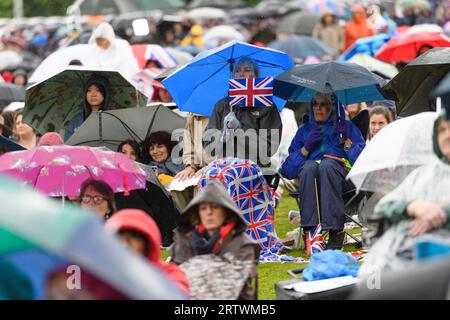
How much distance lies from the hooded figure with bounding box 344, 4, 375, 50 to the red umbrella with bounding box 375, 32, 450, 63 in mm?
5729

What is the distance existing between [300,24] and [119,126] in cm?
1697

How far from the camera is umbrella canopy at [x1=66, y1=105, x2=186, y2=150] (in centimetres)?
1206

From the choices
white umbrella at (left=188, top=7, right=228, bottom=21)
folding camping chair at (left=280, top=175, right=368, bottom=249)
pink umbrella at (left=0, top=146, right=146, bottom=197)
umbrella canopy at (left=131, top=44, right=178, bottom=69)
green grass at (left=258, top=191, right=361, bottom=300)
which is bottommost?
green grass at (left=258, top=191, right=361, bottom=300)

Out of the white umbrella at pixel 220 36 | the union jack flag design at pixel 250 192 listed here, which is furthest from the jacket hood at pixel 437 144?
the white umbrella at pixel 220 36

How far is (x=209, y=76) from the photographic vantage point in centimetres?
1174

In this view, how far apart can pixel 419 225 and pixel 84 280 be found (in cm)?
193

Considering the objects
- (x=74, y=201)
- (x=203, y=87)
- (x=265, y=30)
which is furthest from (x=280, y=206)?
(x=265, y=30)

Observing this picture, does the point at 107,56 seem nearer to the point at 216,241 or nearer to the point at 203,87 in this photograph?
the point at 203,87

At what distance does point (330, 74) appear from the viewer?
35.7 ft

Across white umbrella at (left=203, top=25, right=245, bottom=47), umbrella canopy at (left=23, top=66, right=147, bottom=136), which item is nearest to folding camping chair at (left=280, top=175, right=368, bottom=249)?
umbrella canopy at (left=23, top=66, right=147, bottom=136)

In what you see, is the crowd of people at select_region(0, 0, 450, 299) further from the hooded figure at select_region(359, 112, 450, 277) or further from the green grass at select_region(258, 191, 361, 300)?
the green grass at select_region(258, 191, 361, 300)

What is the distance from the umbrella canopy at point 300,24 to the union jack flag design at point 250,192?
16.8m

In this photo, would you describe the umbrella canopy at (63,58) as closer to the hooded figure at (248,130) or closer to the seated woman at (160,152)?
the seated woman at (160,152)

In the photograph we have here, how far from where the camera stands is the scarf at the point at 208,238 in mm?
7578
